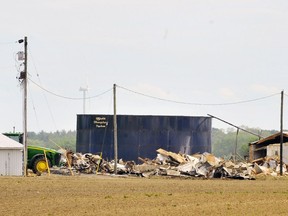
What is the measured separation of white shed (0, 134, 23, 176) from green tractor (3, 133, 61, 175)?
1526mm

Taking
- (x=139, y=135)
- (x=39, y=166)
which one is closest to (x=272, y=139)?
(x=139, y=135)

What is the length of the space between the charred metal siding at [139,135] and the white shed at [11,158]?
960 inches

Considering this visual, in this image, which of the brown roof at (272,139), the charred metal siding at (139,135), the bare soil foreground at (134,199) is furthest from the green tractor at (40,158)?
the brown roof at (272,139)

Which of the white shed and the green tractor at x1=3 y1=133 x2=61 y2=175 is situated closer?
the white shed

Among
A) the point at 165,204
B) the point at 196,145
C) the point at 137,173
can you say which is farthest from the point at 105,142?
the point at 165,204

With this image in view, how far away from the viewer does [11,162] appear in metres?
65.0

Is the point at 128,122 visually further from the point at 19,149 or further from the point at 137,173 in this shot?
the point at 19,149

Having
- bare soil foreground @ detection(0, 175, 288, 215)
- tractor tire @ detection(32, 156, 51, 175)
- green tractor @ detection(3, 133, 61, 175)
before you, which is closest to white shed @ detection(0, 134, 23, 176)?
tractor tire @ detection(32, 156, 51, 175)

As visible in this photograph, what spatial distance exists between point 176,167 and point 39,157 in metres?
11.5

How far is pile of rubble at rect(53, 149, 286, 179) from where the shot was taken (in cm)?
6744

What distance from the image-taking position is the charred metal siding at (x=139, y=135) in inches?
3558

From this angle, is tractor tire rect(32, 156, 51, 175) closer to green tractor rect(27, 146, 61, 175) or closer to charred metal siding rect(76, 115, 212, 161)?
green tractor rect(27, 146, 61, 175)

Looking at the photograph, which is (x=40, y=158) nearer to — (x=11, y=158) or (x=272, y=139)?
(x=11, y=158)

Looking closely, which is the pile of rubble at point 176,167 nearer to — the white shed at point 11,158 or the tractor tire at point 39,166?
the tractor tire at point 39,166
